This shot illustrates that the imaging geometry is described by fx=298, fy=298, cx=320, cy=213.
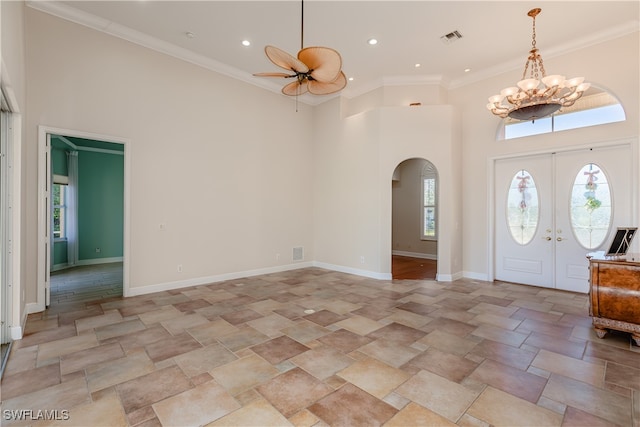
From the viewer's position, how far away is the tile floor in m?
2.12

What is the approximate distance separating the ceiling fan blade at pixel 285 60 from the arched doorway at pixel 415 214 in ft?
19.8

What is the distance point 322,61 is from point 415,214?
723 centimetres

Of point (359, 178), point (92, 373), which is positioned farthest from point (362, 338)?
point (359, 178)

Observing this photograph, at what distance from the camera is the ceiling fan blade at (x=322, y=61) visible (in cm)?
311

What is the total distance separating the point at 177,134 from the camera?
5.45 m

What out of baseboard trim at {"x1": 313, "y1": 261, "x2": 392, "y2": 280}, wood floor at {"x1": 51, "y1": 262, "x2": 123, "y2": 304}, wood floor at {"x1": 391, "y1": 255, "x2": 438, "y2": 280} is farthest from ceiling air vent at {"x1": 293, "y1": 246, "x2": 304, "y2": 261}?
wood floor at {"x1": 51, "y1": 262, "x2": 123, "y2": 304}

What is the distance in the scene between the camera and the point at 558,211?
5.38 metres

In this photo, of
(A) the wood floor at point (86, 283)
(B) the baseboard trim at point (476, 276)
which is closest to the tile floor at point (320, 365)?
(A) the wood floor at point (86, 283)

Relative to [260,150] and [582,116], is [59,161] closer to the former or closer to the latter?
[260,150]

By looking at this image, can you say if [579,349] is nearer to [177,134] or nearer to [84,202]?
[177,134]

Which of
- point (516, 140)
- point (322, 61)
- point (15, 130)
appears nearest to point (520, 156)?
point (516, 140)

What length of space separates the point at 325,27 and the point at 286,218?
405 centimetres

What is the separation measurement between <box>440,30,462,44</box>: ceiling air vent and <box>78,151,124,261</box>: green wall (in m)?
8.96

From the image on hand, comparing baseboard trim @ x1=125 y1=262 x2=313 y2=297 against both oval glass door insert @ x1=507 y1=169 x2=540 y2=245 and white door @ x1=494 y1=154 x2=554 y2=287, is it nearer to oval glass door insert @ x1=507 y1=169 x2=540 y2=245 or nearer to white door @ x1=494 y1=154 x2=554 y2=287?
white door @ x1=494 y1=154 x2=554 y2=287
